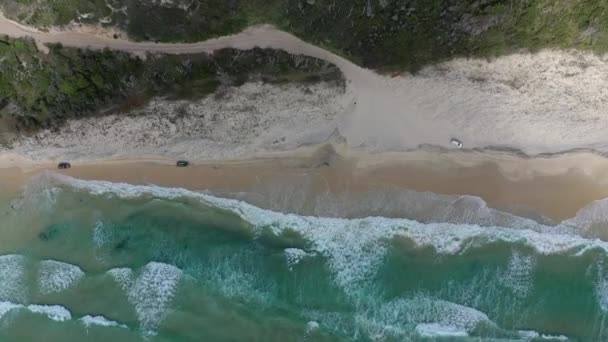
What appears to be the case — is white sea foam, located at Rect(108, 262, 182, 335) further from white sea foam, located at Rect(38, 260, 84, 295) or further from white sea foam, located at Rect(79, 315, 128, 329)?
white sea foam, located at Rect(38, 260, 84, 295)

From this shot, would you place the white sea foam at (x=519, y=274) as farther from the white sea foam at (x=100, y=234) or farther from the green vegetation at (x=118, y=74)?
the white sea foam at (x=100, y=234)

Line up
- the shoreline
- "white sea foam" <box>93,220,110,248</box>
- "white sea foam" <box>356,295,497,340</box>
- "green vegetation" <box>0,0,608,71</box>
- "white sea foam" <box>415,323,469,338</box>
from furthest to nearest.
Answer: "white sea foam" <box>93,220,110,248</box>, the shoreline, "green vegetation" <box>0,0,608,71</box>, "white sea foam" <box>356,295,497,340</box>, "white sea foam" <box>415,323,469,338</box>

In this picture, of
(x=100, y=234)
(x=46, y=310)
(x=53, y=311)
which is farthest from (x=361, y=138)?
(x=46, y=310)

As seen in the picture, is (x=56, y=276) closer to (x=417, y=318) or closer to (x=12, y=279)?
(x=12, y=279)

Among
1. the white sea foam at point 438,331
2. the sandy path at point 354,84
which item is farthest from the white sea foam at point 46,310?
the white sea foam at point 438,331

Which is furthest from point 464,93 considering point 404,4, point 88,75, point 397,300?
point 88,75

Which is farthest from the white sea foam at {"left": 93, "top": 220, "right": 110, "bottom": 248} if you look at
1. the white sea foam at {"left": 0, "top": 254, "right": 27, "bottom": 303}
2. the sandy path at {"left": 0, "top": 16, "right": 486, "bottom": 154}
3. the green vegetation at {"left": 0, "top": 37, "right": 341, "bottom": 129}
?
the sandy path at {"left": 0, "top": 16, "right": 486, "bottom": 154}

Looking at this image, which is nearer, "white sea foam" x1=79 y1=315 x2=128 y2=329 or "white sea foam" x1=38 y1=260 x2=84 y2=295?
"white sea foam" x1=79 y1=315 x2=128 y2=329
